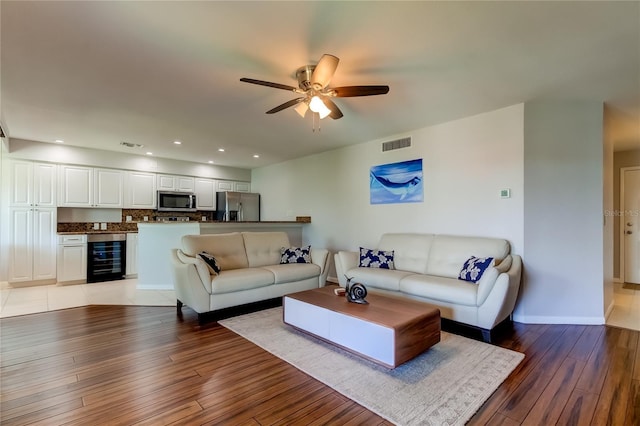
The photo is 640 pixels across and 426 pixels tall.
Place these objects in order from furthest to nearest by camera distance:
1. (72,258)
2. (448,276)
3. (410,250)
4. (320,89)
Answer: (72,258) → (410,250) → (448,276) → (320,89)

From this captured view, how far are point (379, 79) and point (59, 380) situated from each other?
360 cm

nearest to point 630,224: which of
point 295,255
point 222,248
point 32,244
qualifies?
point 295,255

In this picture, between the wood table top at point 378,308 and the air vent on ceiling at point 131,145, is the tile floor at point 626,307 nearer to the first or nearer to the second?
the wood table top at point 378,308

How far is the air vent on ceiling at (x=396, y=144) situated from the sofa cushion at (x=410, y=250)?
1.37 metres

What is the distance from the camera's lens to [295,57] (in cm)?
248

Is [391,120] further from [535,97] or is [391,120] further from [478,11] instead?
[478,11]

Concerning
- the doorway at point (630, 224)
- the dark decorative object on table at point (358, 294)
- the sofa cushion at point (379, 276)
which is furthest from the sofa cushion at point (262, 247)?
the doorway at point (630, 224)

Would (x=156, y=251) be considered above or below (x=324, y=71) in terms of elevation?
below

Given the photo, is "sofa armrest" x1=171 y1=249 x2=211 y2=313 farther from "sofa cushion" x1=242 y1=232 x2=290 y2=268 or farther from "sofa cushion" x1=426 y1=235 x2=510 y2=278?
"sofa cushion" x1=426 y1=235 x2=510 y2=278

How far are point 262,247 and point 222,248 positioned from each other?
0.63 m

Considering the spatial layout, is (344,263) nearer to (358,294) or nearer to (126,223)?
(358,294)

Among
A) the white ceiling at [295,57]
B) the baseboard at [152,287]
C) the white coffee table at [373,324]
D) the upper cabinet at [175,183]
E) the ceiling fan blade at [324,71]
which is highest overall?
the white ceiling at [295,57]

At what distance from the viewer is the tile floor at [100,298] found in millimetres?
3812

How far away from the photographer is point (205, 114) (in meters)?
3.86
